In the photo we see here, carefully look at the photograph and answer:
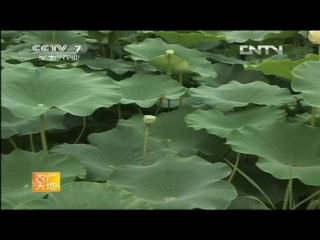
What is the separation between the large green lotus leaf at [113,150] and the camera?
3.78 feet

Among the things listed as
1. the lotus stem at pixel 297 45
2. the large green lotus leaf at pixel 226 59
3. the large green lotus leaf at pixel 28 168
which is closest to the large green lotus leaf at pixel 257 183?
the large green lotus leaf at pixel 28 168

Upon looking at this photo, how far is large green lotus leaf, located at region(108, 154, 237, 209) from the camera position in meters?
0.96

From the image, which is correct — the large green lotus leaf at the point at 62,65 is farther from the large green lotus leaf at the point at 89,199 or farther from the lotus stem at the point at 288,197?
the lotus stem at the point at 288,197

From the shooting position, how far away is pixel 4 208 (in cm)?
91

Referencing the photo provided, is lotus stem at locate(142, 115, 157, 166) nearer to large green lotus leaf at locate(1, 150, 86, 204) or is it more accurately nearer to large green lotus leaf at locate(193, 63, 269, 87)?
large green lotus leaf at locate(1, 150, 86, 204)

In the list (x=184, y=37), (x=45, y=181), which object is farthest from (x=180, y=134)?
(x=184, y=37)

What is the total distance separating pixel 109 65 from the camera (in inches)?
67.7

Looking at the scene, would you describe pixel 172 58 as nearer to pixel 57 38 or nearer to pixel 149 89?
pixel 149 89

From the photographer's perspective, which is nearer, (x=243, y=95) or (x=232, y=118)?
(x=232, y=118)

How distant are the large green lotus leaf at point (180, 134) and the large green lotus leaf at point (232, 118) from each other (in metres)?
0.04

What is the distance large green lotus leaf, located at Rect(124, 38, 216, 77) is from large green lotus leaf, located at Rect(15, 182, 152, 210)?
0.66 metres

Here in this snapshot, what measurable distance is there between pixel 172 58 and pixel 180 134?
286 millimetres
